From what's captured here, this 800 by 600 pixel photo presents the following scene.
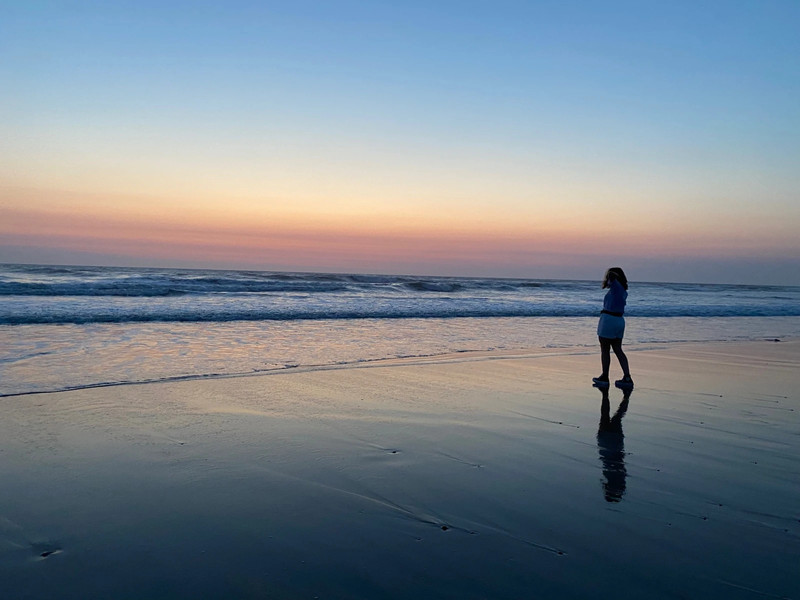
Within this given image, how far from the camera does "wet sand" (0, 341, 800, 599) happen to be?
2.89 m

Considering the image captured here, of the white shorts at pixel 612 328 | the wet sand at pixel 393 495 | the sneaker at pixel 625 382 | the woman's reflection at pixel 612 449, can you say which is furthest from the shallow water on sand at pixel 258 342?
the woman's reflection at pixel 612 449

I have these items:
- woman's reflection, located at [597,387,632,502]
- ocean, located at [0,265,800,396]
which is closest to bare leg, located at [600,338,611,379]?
woman's reflection, located at [597,387,632,502]

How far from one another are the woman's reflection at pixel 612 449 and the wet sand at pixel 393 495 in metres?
0.03

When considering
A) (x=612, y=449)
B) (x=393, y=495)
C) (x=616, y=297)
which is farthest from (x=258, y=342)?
(x=393, y=495)

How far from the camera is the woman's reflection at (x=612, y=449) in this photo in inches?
166

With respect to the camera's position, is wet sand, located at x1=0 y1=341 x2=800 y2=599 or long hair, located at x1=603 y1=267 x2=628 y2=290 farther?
long hair, located at x1=603 y1=267 x2=628 y2=290

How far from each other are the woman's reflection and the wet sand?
0.03m

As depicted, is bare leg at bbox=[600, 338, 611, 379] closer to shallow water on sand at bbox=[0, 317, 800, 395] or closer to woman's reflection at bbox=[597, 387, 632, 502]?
woman's reflection at bbox=[597, 387, 632, 502]

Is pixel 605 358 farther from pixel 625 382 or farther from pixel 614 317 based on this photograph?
pixel 614 317

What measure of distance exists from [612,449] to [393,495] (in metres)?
2.39

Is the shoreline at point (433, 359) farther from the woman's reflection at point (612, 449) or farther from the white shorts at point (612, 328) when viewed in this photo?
the woman's reflection at point (612, 449)

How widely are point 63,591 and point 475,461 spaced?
306cm

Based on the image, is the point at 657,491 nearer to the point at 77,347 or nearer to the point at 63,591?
the point at 63,591

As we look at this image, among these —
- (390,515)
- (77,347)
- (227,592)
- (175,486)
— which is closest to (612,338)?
(390,515)
